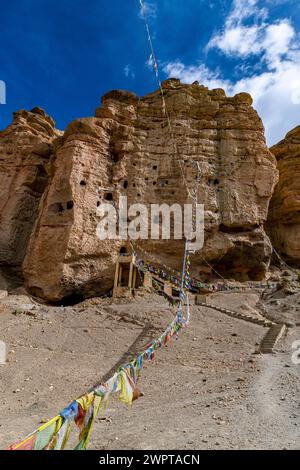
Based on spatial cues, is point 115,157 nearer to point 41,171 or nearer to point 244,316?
point 41,171

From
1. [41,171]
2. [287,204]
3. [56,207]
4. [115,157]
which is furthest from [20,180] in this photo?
[287,204]

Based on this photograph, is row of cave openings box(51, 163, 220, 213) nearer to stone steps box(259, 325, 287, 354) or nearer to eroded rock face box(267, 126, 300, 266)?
eroded rock face box(267, 126, 300, 266)

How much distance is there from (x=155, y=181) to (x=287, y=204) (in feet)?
47.3

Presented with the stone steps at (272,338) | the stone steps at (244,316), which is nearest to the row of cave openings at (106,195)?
the stone steps at (244,316)

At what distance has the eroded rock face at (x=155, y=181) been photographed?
70.1 ft

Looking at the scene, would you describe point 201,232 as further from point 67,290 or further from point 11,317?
point 11,317

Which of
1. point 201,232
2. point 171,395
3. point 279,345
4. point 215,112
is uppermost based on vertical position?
point 215,112

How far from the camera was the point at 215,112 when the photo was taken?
1111 inches

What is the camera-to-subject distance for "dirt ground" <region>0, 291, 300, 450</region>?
6241 millimetres

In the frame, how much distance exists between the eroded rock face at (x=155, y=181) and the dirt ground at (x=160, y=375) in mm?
4489

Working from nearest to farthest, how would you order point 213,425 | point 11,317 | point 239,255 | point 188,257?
point 213,425 → point 11,317 → point 188,257 → point 239,255

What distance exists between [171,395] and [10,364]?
18.3 ft

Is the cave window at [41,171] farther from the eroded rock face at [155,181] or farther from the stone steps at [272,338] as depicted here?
the stone steps at [272,338]

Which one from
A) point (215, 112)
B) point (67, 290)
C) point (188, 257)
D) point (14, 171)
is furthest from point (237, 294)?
point (14, 171)
